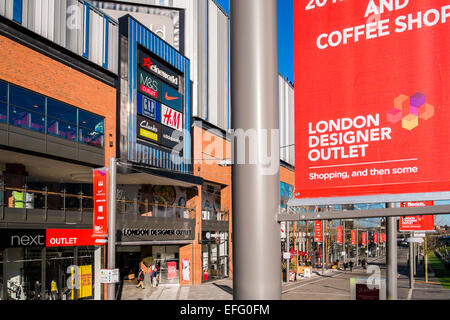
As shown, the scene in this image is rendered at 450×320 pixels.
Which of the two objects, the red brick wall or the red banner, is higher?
the red brick wall

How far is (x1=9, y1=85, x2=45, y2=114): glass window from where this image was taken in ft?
71.6

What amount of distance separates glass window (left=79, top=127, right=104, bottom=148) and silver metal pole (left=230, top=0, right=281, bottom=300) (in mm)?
24128

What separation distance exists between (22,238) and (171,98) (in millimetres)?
16947

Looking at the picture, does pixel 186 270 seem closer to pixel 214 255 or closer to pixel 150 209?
pixel 214 255

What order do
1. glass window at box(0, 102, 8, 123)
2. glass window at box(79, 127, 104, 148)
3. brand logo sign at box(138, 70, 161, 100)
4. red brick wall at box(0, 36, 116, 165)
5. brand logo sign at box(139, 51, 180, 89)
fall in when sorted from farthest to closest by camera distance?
1. brand logo sign at box(139, 51, 180, 89)
2. brand logo sign at box(138, 70, 161, 100)
3. glass window at box(79, 127, 104, 148)
4. red brick wall at box(0, 36, 116, 165)
5. glass window at box(0, 102, 8, 123)

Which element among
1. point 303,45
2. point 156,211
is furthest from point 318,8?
point 156,211

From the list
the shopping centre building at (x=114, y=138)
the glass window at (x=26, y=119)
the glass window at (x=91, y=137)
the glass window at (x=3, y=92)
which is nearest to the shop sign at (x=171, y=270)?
the shopping centre building at (x=114, y=138)

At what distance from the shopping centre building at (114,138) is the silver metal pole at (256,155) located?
782 inches

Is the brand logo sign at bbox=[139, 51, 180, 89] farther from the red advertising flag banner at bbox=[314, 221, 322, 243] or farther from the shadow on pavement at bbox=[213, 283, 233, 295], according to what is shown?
the red advertising flag banner at bbox=[314, 221, 322, 243]

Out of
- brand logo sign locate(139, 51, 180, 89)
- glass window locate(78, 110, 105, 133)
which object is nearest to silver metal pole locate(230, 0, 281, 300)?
glass window locate(78, 110, 105, 133)

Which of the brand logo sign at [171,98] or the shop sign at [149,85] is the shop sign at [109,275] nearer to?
the shop sign at [149,85]
